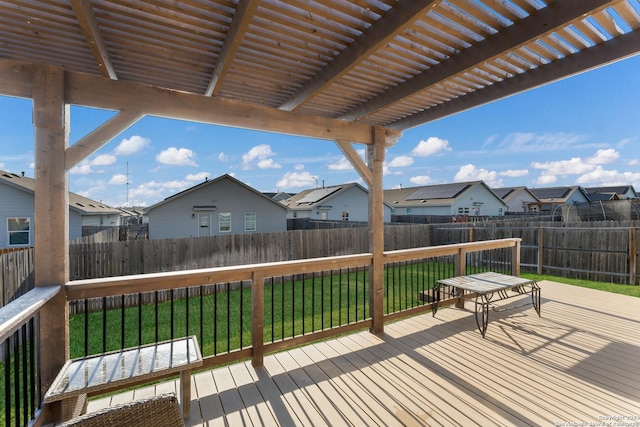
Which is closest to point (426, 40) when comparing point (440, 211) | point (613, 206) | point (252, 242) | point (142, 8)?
point (142, 8)

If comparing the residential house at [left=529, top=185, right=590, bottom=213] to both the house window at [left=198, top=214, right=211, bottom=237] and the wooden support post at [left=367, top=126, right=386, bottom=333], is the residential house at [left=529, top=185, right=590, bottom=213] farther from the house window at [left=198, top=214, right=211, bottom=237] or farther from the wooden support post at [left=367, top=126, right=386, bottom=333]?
the wooden support post at [left=367, top=126, right=386, bottom=333]

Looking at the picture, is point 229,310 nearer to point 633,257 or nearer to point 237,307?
point 237,307

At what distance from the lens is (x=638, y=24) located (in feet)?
6.51

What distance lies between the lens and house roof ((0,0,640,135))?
1.79 metres

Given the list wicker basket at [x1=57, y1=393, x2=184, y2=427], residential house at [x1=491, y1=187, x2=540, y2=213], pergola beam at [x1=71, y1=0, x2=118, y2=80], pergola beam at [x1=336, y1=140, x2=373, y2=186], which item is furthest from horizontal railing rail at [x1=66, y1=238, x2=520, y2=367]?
residential house at [x1=491, y1=187, x2=540, y2=213]

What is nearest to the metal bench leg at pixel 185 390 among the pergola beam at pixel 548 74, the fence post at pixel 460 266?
the pergola beam at pixel 548 74

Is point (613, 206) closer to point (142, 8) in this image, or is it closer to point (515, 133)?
point (142, 8)

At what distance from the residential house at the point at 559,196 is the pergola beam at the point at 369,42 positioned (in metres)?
33.7

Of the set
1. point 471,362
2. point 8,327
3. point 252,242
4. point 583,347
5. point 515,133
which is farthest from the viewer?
point 515,133

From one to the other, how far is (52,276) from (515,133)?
161 ft

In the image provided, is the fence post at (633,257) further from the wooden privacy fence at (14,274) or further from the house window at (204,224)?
the house window at (204,224)

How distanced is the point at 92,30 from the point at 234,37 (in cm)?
81

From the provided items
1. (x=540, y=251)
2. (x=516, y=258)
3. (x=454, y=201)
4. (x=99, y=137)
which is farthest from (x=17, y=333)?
(x=454, y=201)

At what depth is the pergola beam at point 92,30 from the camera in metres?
1.56
